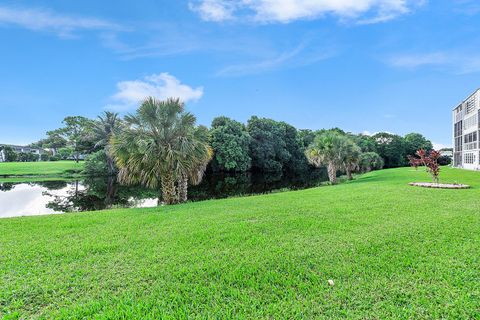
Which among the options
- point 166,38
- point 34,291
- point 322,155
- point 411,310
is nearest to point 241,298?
point 411,310

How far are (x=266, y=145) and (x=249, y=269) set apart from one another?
1462 inches

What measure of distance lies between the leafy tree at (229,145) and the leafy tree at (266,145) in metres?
3.42

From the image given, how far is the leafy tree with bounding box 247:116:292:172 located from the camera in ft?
131

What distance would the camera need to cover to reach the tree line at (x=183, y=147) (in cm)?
1052

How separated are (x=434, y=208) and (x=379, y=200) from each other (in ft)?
5.70

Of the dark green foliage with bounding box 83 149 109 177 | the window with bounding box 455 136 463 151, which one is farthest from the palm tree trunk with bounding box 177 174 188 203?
the window with bounding box 455 136 463 151

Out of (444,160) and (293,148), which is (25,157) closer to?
(293,148)

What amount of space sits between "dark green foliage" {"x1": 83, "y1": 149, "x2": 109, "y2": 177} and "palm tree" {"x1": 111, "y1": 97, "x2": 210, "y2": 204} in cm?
Answer: 2544

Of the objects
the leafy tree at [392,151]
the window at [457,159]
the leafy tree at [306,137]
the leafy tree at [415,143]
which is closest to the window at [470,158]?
the window at [457,159]

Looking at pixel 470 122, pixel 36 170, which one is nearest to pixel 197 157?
pixel 470 122

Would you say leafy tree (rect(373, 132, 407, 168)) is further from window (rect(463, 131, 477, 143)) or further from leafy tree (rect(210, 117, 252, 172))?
leafy tree (rect(210, 117, 252, 172))

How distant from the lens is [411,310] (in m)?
2.70

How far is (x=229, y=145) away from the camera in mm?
33812

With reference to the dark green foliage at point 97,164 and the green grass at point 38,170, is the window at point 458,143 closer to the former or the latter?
the dark green foliage at point 97,164
